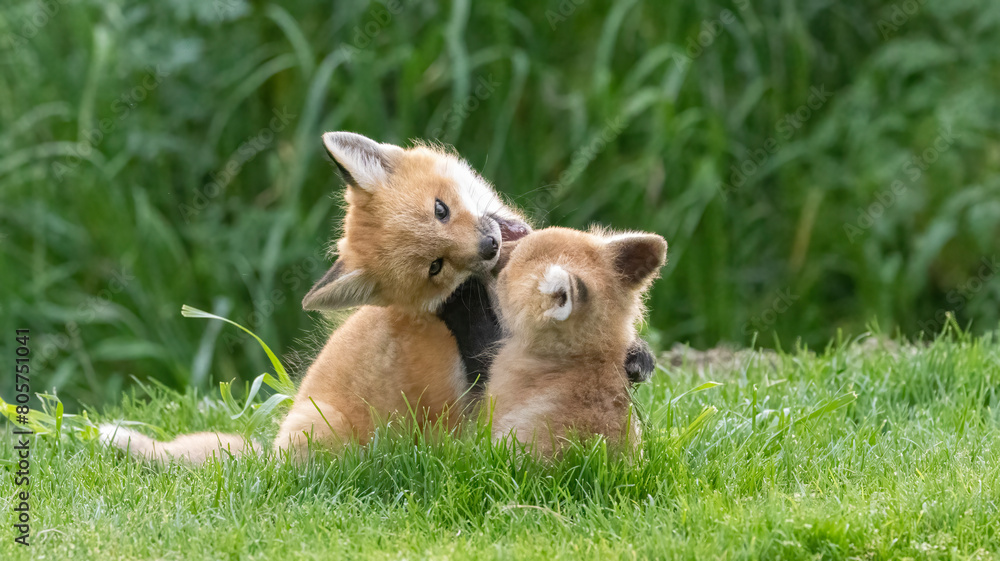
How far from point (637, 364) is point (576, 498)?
496 mm

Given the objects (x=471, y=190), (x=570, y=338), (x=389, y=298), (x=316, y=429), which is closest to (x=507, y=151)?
(x=471, y=190)

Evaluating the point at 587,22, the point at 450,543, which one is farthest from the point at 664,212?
the point at 450,543

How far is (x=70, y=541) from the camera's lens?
2.86m

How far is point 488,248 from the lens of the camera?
11.0ft

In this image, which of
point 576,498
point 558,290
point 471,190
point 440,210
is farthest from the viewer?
point 471,190

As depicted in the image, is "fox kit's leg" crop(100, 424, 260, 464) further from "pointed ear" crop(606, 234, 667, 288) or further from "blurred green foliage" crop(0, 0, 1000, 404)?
"blurred green foliage" crop(0, 0, 1000, 404)

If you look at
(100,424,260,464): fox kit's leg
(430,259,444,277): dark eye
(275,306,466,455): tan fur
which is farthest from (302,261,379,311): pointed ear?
(100,424,260,464): fox kit's leg

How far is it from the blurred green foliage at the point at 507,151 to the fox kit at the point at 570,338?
3.32m

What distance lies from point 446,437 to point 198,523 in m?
0.83

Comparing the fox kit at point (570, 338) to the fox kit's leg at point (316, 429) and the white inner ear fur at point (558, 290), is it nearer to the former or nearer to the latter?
the white inner ear fur at point (558, 290)

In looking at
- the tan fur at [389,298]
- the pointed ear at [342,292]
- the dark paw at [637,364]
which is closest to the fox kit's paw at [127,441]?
the tan fur at [389,298]

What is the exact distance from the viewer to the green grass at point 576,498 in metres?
2.71

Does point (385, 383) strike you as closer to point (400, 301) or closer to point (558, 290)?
point (400, 301)

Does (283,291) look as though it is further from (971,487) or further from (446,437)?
(971,487)
